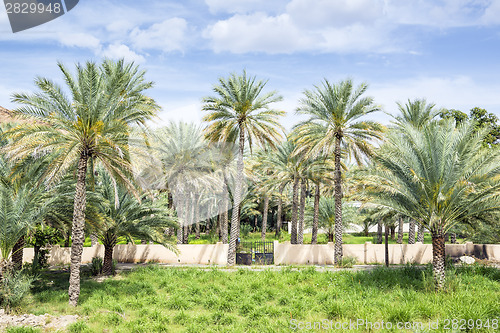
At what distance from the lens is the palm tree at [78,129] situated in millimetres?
15406

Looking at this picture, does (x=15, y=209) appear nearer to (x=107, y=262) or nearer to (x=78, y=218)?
(x=78, y=218)

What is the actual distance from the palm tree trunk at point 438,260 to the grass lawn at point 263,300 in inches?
11.4

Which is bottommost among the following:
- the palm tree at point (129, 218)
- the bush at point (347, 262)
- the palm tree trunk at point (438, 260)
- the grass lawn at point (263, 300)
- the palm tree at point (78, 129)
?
the grass lawn at point (263, 300)

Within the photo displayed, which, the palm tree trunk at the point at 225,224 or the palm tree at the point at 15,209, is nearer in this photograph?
the palm tree at the point at 15,209

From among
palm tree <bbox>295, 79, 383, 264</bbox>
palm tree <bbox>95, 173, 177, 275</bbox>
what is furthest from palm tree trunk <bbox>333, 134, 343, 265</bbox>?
palm tree <bbox>95, 173, 177, 275</bbox>

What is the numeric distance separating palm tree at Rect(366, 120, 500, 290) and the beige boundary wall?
996cm

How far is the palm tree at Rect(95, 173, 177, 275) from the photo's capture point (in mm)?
21016

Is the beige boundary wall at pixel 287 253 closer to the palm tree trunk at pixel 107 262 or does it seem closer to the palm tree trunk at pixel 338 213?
the palm tree trunk at pixel 338 213

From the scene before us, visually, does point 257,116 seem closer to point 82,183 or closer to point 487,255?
point 82,183

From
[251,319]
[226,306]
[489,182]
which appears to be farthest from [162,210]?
[489,182]

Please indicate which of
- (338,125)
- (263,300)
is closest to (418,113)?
(338,125)

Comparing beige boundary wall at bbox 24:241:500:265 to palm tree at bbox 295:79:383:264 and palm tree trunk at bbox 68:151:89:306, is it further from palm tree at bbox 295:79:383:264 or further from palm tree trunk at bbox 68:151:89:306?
palm tree trunk at bbox 68:151:89:306

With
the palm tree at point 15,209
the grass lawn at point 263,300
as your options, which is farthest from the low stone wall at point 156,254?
the palm tree at point 15,209

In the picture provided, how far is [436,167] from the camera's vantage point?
15797 millimetres
